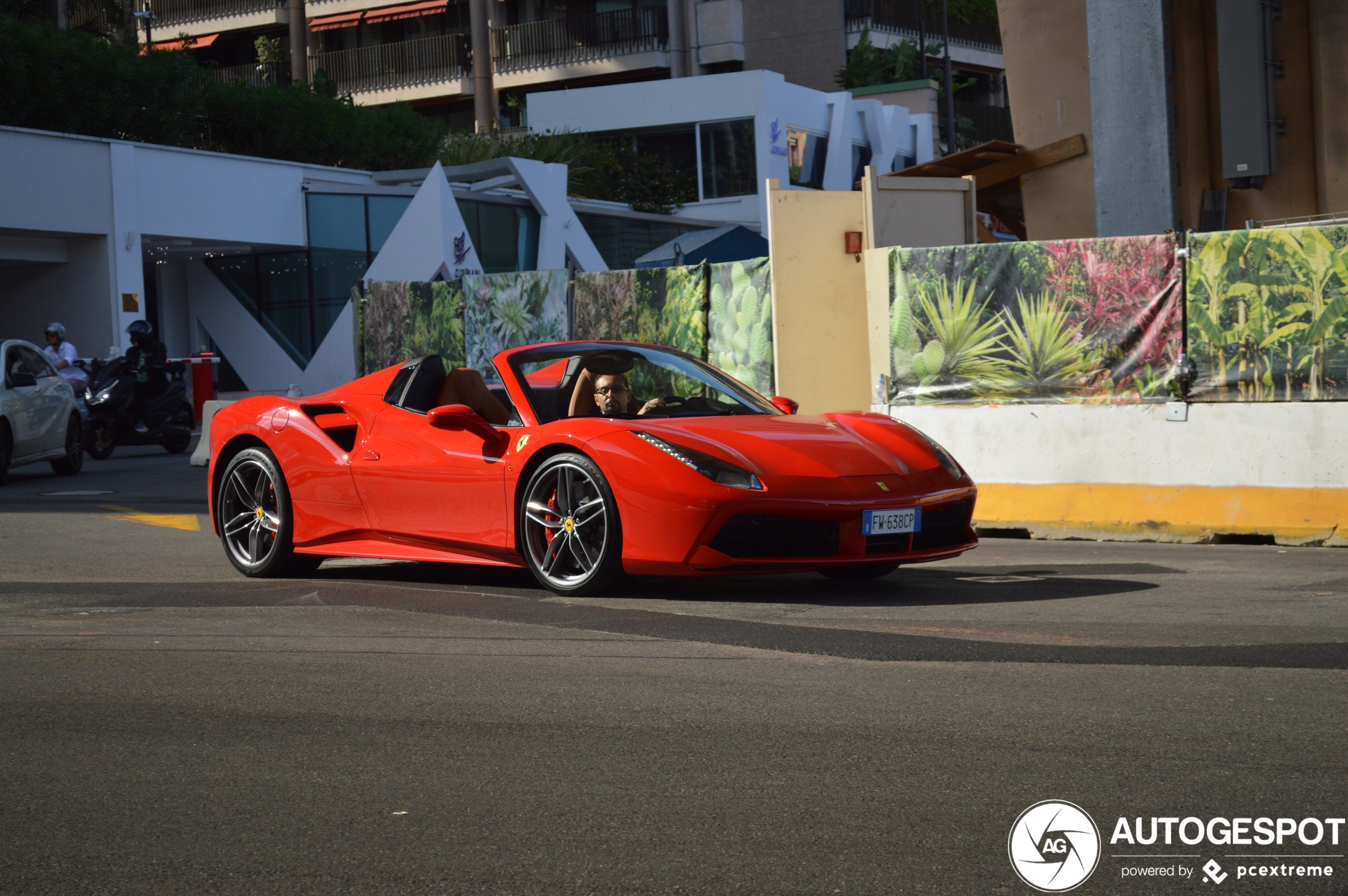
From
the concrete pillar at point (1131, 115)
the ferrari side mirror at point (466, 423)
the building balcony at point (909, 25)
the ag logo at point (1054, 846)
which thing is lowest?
the ag logo at point (1054, 846)

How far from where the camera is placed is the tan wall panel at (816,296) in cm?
1217

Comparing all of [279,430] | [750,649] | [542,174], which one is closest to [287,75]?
[542,174]

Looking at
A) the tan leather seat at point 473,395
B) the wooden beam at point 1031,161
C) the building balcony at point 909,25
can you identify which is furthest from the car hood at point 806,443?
the building balcony at point 909,25

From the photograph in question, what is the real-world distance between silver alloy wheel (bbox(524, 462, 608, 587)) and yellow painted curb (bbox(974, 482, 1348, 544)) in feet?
13.2

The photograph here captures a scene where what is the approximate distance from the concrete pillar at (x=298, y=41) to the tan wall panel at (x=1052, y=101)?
3991 cm

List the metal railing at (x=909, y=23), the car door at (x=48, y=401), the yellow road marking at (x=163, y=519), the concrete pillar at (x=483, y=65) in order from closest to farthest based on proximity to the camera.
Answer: the yellow road marking at (x=163, y=519)
the car door at (x=48, y=401)
the concrete pillar at (x=483, y=65)
the metal railing at (x=909, y=23)

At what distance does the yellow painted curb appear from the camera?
9.38 metres

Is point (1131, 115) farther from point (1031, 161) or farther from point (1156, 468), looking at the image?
point (1156, 468)

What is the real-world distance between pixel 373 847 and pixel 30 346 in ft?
50.1

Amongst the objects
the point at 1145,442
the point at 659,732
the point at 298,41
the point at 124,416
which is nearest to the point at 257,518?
the point at 659,732

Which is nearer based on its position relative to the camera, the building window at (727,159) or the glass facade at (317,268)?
the glass facade at (317,268)

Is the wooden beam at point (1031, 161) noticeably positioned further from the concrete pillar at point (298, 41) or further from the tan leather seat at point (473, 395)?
the concrete pillar at point (298, 41)

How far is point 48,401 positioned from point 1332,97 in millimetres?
14116

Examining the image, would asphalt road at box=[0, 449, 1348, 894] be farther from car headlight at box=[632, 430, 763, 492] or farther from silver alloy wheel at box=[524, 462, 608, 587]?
car headlight at box=[632, 430, 763, 492]
